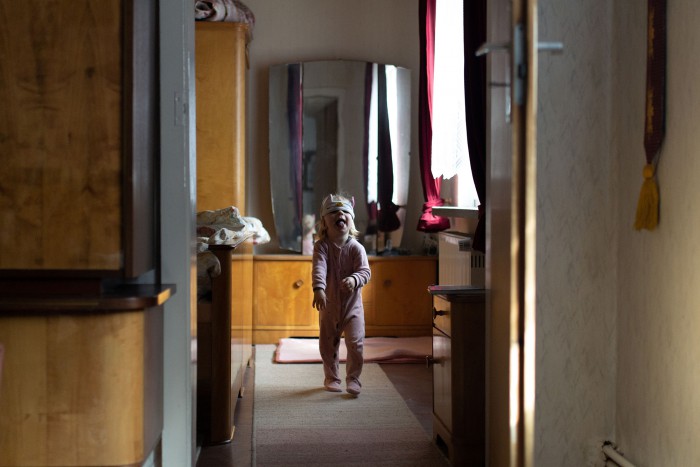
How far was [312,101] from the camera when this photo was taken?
17.8ft

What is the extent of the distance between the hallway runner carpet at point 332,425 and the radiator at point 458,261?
0.61m

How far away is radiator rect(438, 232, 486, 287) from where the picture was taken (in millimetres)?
3320

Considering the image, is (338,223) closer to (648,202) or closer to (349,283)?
(349,283)

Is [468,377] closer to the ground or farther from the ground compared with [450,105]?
closer to the ground

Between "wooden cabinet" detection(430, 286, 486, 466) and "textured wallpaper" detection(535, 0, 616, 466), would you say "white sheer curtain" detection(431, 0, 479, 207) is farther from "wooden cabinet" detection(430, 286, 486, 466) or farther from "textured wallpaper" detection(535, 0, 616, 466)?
"textured wallpaper" detection(535, 0, 616, 466)

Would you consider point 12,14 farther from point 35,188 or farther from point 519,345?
point 519,345

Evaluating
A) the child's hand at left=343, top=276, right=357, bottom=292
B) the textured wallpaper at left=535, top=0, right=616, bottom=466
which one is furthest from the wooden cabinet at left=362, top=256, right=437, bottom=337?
the textured wallpaper at left=535, top=0, right=616, bottom=466

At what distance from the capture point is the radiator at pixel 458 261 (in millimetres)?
3320

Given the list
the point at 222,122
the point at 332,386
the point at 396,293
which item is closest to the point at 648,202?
the point at 332,386

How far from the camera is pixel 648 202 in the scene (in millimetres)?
2145

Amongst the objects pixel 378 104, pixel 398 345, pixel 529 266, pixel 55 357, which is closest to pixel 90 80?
pixel 55 357

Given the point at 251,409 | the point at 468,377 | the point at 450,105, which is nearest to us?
the point at 468,377

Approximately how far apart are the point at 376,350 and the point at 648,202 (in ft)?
9.27

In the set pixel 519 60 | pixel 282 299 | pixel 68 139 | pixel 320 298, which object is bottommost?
pixel 282 299
